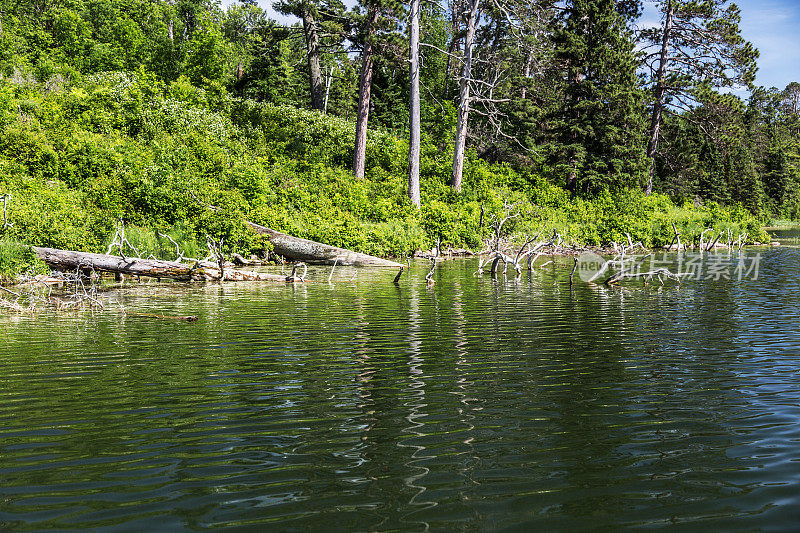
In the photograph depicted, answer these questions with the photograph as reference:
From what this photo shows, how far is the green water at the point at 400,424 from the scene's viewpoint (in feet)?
12.4

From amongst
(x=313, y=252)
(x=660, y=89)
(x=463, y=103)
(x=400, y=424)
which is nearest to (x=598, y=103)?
(x=660, y=89)

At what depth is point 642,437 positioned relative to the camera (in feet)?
16.8

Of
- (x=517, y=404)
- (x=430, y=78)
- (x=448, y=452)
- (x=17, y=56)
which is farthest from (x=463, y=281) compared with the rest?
(x=430, y=78)

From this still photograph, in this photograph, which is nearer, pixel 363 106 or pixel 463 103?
pixel 363 106

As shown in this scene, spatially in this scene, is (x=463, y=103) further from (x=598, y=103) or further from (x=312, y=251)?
(x=312, y=251)

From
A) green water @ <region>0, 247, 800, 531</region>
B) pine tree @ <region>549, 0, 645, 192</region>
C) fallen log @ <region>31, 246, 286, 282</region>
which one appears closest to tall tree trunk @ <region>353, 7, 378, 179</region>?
pine tree @ <region>549, 0, 645, 192</region>

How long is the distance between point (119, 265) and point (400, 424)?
46.1 ft

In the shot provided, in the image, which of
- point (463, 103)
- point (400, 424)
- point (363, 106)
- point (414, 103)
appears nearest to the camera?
point (400, 424)

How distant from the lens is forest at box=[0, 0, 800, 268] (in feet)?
73.7

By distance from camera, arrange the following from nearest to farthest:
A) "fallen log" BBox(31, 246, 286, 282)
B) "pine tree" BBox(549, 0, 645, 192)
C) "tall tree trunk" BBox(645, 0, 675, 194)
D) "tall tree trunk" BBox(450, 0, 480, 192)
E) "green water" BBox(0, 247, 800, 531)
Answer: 1. "green water" BBox(0, 247, 800, 531)
2. "fallen log" BBox(31, 246, 286, 282)
3. "tall tree trunk" BBox(450, 0, 480, 192)
4. "pine tree" BBox(549, 0, 645, 192)
5. "tall tree trunk" BBox(645, 0, 675, 194)

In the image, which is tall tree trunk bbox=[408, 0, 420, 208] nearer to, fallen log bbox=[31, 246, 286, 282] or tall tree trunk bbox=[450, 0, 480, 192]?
tall tree trunk bbox=[450, 0, 480, 192]

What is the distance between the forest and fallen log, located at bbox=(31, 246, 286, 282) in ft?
4.17

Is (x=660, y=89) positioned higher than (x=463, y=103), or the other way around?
(x=660, y=89)

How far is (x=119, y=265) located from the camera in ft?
55.0
